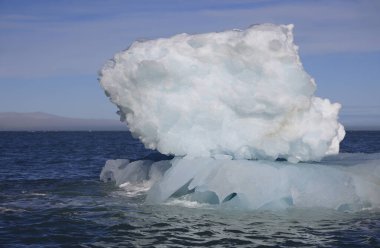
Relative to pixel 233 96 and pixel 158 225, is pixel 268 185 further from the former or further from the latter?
pixel 158 225

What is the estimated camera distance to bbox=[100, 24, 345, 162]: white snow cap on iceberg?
56.6ft

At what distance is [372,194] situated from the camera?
16.5m

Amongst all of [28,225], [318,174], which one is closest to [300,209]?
[318,174]

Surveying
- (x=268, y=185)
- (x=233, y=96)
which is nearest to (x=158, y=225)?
(x=268, y=185)

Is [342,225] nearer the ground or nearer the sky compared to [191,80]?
nearer the ground

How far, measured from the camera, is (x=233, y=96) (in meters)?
17.3

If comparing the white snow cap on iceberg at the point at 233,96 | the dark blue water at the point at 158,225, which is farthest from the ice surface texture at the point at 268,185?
the white snow cap on iceberg at the point at 233,96

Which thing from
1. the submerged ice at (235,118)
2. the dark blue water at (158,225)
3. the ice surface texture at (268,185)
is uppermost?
the submerged ice at (235,118)

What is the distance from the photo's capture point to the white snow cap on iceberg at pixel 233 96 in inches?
679

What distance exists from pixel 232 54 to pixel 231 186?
4389 millimetres

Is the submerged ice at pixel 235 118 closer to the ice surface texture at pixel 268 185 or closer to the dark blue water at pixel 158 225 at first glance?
the ice surface texture at pixel 268 185

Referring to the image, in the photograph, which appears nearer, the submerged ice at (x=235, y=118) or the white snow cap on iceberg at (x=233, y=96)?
the submerged ice at (x=235, y=118)

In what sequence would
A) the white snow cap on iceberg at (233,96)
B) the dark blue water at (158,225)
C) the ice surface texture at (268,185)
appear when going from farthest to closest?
the white snow cap on iceberg at (233,96)
the ice surface texture at (268,185)
the dark blue water at (158,225)

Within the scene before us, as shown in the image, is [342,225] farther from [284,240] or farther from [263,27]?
[263,27]
